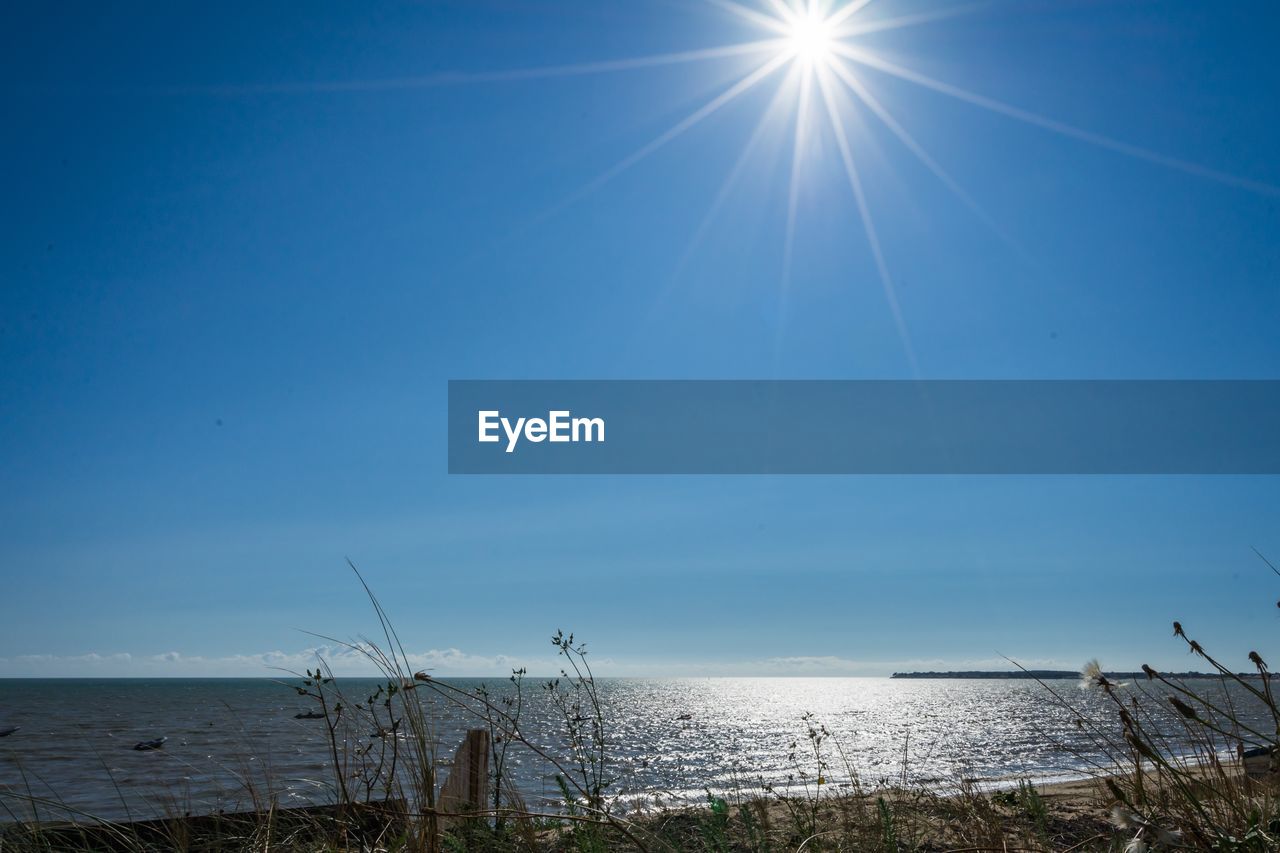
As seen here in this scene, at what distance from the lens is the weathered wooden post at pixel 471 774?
4031mm

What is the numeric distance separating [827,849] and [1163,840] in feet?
8.96

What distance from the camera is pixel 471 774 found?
4.42m

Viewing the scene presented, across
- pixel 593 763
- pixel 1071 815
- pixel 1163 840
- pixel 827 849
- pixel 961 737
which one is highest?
pixel 1163 840

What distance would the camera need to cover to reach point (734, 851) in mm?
5945

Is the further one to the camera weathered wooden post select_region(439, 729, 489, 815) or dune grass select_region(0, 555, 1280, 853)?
weathered wooden post select_region(439, 729, 489, 815)

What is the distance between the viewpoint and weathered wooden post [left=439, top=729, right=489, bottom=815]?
159 inches

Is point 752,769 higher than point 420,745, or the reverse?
point 420,745

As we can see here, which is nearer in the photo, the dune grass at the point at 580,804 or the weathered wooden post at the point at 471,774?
the dune grass at the point at 580,804

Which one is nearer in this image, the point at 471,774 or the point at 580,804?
the point at 580,804

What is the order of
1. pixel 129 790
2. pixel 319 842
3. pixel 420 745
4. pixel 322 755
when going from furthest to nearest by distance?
pixel 322 755 < pixel 129 790 < pixel 319 842 < pixel 420 745

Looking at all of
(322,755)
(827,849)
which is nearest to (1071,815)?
(827,849)

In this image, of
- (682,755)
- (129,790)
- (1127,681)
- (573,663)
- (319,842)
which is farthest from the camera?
(682,755)

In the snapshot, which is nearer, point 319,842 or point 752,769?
point 319,842

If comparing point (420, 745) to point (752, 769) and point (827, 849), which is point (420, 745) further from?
point (752, 769)
